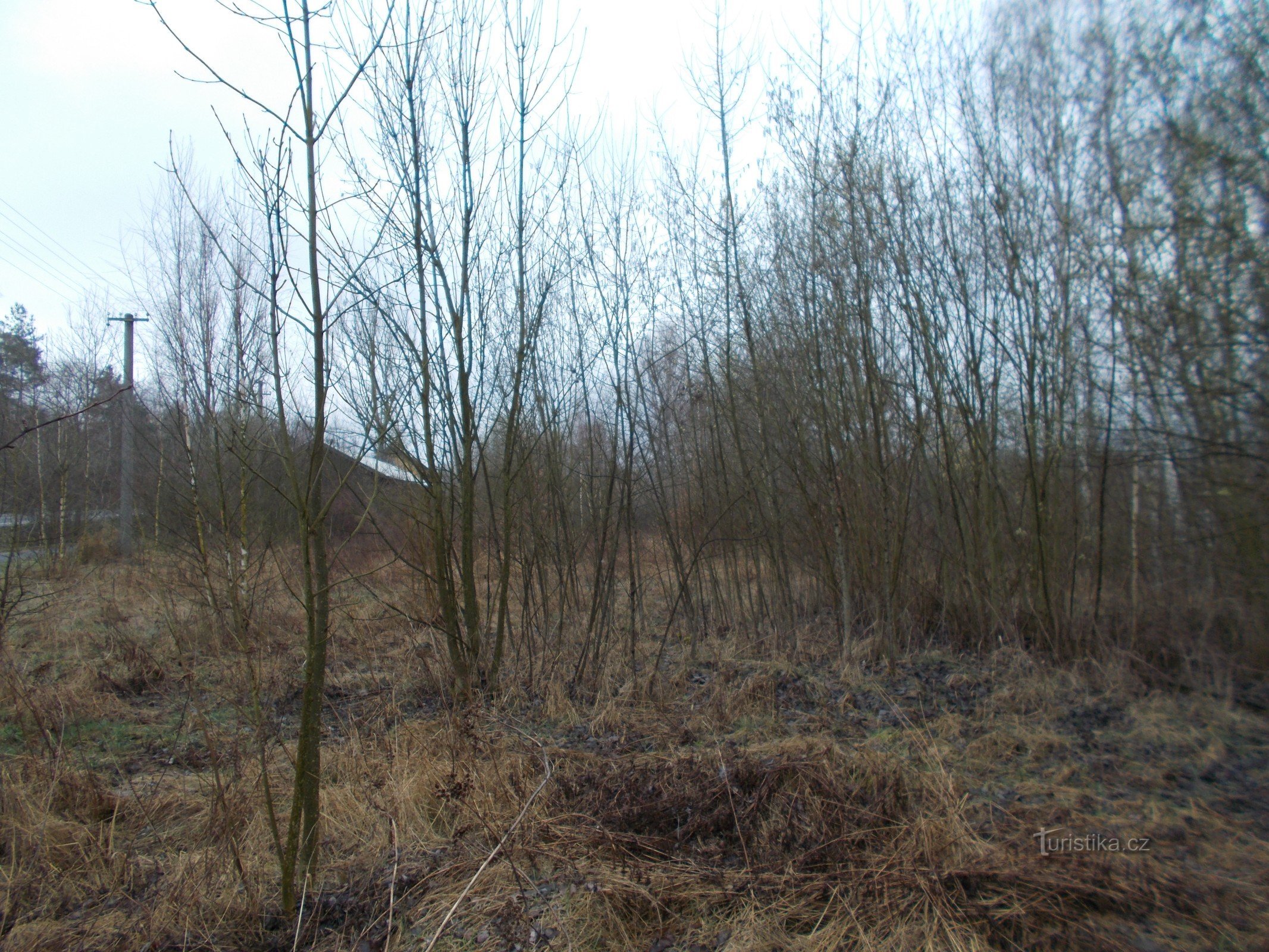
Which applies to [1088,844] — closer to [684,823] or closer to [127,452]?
[684,823]

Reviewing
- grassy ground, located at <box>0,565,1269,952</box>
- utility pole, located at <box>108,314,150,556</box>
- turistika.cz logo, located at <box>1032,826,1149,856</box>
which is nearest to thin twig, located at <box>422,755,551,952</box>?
grassy ground, located at <box>0,565,1269,952</box>

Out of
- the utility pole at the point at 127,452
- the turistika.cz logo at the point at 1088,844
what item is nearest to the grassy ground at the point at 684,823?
the turistika.cz logo at the point at 1088,844

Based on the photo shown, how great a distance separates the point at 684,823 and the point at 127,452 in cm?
1530

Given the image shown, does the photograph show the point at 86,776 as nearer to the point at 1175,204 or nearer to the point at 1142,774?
the point at 1142,774

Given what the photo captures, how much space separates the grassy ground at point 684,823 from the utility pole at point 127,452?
10.3m

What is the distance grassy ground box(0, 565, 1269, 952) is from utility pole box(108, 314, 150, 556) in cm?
1027

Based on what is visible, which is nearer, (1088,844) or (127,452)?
(1088,844)

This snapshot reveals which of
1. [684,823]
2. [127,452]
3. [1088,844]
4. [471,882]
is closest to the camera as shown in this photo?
[471,882]

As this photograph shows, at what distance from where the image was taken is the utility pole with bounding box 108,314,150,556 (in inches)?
538

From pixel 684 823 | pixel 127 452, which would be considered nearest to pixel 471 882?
pixel 684 823

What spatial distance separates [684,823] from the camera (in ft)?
9.88

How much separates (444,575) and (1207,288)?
4703 millimetres

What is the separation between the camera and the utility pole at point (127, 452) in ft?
44.9

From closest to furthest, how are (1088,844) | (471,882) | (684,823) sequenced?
1. (471,882)
2. (1088,844)
3. (684,823)
